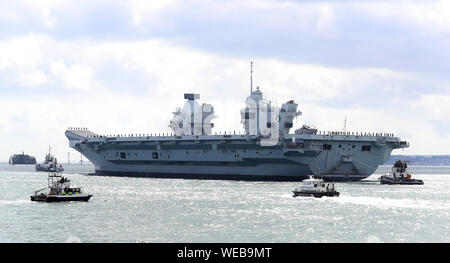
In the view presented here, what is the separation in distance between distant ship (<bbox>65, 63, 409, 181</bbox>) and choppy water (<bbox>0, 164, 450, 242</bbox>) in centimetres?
1592

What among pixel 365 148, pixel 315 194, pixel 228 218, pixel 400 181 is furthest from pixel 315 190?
pixel 400 181

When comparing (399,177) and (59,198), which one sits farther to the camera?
(399,177)

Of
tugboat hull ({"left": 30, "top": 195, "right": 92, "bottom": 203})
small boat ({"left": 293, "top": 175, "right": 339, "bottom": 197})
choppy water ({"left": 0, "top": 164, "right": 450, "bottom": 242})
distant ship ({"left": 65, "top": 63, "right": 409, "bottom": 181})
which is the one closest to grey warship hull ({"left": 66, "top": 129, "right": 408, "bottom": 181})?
distant ship ({"left": 65, "top": 63, "right": 409, "bottom": 181})

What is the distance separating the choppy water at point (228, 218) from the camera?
3128 centimetres

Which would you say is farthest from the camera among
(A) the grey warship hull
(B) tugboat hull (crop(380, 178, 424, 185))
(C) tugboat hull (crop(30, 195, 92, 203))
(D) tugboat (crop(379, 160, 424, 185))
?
(D) tugboat (crop(379, 160, 424, 185))

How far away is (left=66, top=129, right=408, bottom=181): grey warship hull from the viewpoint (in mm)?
69875

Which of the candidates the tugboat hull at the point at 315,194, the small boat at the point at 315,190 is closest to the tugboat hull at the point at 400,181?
the small boat at the point at 315,190

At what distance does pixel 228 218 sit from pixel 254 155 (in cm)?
3556

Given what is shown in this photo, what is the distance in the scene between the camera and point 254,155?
72938 millimetres

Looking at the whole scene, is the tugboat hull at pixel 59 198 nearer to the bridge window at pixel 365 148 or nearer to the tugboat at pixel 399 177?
the bridge window at pixel 365 148

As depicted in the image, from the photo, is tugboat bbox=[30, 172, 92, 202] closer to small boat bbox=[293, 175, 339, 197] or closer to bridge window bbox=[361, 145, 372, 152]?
small boat bbox=[293, 175, 339, 197]

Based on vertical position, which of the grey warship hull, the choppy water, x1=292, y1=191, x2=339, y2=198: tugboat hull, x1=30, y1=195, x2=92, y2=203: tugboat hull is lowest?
the choppy water

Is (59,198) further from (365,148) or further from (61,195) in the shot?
(365,148)

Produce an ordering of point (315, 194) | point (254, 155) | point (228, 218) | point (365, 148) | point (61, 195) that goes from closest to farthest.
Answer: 1. point (228, 218)
2. point (61, 195)
3. point (315, 194)
4. point (365, 148)
5. point (254, 155)
